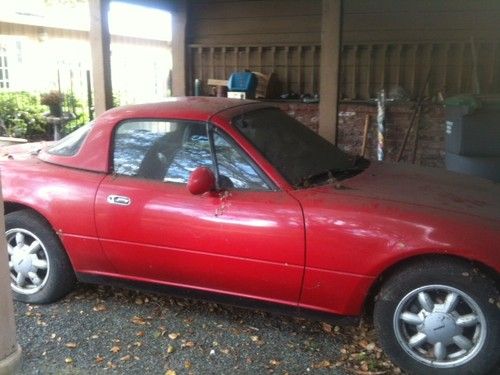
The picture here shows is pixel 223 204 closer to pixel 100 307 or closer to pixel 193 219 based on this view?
pixel 193 219

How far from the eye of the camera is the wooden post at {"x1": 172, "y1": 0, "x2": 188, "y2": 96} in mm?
9633

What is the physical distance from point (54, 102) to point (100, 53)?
643 cm

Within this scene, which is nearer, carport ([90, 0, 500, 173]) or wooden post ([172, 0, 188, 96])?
carport ([90, 0, 500, 173])

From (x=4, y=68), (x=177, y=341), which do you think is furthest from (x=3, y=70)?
(x=177, y=341)

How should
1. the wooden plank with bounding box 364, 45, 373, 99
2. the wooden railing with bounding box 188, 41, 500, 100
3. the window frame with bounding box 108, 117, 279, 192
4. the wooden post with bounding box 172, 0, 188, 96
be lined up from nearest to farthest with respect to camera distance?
the window frame with bounding box 108, 117, 279, 192
the wooden railing with bounding box 188, 41, 500, 100
the wooden plank with bounding box 364, 45, 373, 99
the wooden post with bounding box 172, 0, 188, 96

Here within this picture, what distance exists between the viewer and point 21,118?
11.9 meters

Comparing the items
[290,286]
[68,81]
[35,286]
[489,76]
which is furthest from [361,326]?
[68,81]

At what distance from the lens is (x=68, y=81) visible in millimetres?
15562

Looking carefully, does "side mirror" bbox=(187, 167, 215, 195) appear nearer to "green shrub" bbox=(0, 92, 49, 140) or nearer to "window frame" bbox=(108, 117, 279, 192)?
"window frame" bbox=(108, 117, 279, 192)

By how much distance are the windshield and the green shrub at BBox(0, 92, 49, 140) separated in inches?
364

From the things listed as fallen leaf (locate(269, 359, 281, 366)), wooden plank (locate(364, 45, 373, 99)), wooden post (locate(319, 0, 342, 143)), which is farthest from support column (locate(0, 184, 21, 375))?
wooden plank (locate(364, 45, 373, 99))

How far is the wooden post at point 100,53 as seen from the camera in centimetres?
568

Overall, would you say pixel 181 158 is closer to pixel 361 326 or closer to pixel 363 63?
pixel 361 326

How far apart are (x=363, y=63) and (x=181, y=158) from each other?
6.02m
